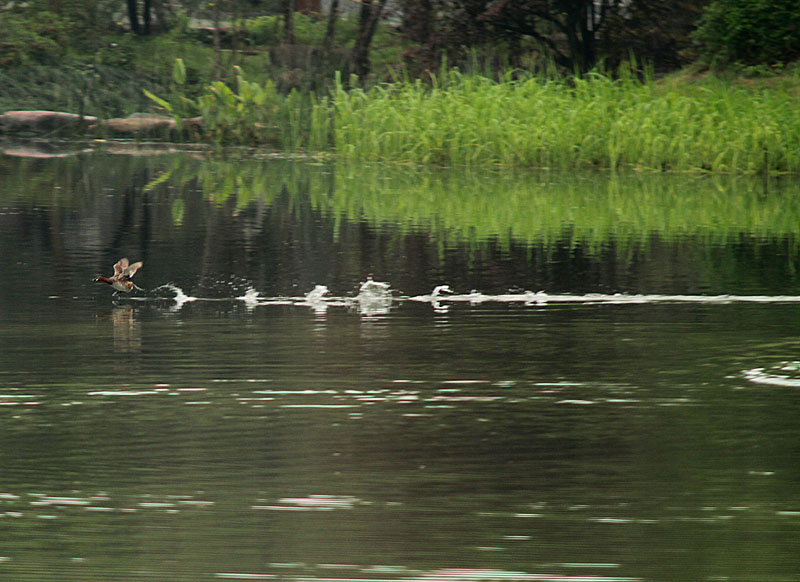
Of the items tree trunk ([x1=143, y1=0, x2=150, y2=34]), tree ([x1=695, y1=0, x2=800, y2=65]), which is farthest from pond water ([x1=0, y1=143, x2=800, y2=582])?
tree trunk ([x1=143, y1=0, x2=150, y2=34])

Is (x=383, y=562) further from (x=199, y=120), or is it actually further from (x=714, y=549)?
(x=199, y=120)

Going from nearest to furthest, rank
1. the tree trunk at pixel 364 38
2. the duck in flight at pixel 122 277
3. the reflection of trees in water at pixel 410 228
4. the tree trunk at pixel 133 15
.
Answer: the duck in flight at pixel 122 277
the reflection of trees in water at pixel 410 228
the tree trunk at pixel 364 38
the tree trunk at pixel 133 15

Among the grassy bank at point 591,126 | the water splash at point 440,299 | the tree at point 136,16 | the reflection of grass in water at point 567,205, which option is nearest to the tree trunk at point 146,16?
the tree at point 136,16

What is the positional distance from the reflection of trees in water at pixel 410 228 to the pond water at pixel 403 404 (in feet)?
0.26

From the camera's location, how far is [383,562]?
175 inches

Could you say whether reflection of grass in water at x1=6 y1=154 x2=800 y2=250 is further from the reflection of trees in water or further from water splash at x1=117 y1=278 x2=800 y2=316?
water splash at x1=117 y1=278 x2=800 y2=316

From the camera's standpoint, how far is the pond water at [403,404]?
15.2 feet

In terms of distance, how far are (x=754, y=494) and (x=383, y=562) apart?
1.49 m

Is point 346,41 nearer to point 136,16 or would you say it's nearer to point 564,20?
point 136,16

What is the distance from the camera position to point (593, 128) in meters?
22.5

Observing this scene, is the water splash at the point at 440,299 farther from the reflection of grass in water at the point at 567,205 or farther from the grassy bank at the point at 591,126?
the grassy bank at the point at 591,126

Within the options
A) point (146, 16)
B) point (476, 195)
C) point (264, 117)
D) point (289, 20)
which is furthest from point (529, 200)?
point (146, 16)

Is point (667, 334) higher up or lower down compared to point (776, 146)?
lower down

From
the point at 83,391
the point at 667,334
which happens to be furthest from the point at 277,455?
the point at 667,334
